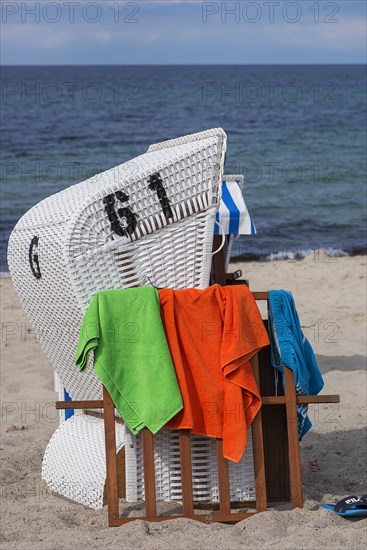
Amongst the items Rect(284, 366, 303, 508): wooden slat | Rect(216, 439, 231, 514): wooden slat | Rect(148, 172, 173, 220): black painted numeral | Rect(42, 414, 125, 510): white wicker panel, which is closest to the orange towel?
Rect(216, 439, 231, 514): wooden slat

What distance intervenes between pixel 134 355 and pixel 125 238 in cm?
55

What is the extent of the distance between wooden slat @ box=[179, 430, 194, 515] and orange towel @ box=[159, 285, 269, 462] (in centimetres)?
7

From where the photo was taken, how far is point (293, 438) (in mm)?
4250

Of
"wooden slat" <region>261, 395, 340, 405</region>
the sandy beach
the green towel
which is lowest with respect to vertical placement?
the sandy beach

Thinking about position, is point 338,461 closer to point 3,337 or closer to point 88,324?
point 88,324

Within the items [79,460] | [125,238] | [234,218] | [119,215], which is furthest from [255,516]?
[234,218]

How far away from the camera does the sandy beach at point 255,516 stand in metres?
3.83

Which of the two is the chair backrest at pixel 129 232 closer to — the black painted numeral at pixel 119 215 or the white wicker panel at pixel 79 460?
the black painted numeral at pixel 119 215

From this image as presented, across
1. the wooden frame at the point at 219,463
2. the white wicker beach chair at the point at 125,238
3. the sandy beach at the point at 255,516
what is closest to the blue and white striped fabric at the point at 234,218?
the sandy beach at the point at 255,516

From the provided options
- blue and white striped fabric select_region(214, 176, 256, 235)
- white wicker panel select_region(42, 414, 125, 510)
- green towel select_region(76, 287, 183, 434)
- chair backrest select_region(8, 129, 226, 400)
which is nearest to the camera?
green towel select_region(76, 287, 183, 434)

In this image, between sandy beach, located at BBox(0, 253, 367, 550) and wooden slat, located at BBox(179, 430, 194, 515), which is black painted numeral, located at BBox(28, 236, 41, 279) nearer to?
wooden slat, located at BBox(179, 430, 194, 515)

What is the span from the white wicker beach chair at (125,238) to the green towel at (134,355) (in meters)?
0.18

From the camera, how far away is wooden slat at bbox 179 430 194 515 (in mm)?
4160

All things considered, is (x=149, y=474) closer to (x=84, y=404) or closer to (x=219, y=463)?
(x=219, y=463)
